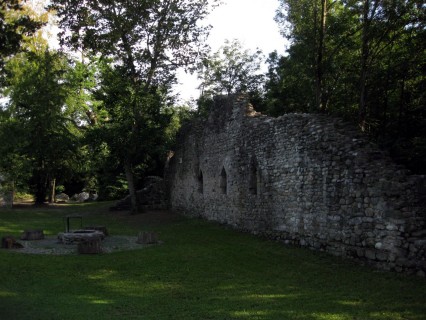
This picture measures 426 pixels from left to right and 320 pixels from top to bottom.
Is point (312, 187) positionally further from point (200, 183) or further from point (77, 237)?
point (200, 183)

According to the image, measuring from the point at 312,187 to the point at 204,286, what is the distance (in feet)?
17.2

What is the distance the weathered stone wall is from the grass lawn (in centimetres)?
59

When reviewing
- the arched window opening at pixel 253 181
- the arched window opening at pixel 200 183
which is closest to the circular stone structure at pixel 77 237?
the arched window opening at pixel 253 181

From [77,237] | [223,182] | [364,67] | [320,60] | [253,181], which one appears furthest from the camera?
[320,60]

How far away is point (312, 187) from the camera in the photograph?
1312 cm

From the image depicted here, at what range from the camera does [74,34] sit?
930 inches

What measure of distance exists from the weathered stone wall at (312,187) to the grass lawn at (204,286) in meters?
0.59

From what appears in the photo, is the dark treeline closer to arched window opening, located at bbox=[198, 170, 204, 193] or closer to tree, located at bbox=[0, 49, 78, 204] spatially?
tree, located at bbox=[0, 49, 78, 204]

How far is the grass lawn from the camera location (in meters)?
7.42

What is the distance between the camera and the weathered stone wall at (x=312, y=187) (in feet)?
32.7

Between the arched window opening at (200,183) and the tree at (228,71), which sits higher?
the tree at (228,71)

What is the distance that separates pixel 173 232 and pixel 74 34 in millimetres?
12338

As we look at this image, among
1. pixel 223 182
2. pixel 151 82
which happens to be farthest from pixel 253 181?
pixel 151 82

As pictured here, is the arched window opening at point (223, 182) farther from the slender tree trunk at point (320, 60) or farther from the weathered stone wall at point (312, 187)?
the slender tree trunk at point (320, 60)
